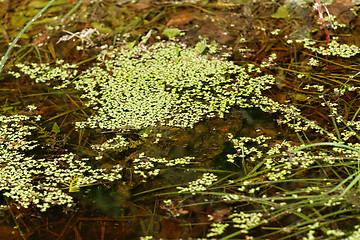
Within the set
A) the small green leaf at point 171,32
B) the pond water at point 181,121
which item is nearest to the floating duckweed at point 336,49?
the pond water at point 181,121

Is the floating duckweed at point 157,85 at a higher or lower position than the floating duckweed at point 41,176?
higher

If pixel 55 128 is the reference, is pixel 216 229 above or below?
below

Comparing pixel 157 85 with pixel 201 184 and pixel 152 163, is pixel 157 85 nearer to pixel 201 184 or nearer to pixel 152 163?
pixel 152 163

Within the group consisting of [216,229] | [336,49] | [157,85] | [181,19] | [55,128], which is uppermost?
[181,19]

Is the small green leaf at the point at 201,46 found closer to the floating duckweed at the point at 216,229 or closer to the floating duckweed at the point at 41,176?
the floating duckweed at the point at 41,176

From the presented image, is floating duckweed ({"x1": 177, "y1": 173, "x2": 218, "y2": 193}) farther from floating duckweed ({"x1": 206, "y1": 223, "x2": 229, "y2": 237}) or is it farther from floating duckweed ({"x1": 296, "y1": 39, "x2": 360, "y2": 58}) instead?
floating duckweed ({"x1": 296, "y1": 39, "x2": 360, "y2": 58})

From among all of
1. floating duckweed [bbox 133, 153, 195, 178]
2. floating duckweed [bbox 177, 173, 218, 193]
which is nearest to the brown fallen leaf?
floating duckweed [bbox 133, 153, 195, 178]

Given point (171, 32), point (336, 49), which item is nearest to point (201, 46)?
point (171, 32)

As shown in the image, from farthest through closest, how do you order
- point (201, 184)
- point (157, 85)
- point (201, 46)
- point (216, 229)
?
point (201, 46) < point (157, 85) < point (201, 184) < point (216, 229)
